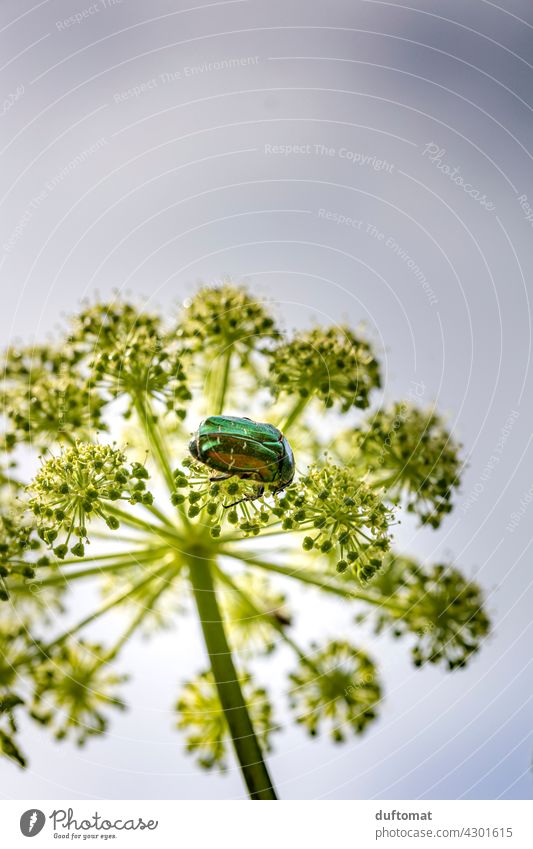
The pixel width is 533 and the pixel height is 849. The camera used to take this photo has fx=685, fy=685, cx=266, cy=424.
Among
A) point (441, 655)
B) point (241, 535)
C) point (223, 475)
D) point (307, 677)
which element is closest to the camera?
point (223, 475)

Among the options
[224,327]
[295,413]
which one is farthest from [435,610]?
[224,327]

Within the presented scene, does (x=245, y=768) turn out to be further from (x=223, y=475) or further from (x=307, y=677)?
(x=223, y=475)

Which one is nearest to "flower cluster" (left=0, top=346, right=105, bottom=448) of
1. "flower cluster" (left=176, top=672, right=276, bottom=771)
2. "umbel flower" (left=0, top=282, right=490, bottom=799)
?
"umbel flower" (left=0, top=282, right=490, bottom=799)

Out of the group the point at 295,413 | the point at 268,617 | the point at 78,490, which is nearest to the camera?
the point at 78,490
